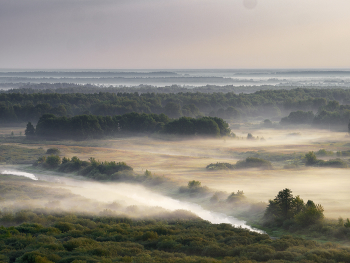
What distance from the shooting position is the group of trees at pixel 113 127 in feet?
297

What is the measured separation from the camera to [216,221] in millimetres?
36125

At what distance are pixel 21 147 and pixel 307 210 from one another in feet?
206

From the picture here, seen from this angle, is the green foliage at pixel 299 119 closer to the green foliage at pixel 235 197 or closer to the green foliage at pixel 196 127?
the green foliage at pixel 196 127

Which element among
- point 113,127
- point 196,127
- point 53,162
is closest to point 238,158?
point 196,127

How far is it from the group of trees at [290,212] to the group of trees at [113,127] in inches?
2130

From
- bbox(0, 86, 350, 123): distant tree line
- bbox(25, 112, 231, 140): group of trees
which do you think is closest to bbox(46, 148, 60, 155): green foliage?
bbox(25, 112, 231, 140): group of trees

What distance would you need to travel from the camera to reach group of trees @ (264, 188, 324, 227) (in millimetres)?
31844

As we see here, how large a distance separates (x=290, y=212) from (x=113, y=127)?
221ft

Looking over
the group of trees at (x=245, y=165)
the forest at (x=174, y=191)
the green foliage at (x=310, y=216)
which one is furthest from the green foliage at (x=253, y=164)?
the green foliage at (x=310, y=216)

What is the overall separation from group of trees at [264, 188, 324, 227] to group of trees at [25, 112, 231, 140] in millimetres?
54111

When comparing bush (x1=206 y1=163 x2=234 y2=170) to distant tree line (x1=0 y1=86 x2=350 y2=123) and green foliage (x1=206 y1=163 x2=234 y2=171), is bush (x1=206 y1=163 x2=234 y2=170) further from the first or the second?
distant tree line (x1=0 y1=86 x2=350 y2=123)

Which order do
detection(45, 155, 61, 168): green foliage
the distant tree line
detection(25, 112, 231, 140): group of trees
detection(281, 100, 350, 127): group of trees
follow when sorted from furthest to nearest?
the distant tree line < detection(281, 100, 350, 127): group of trees < detection(25, 112, 231, 140): group of trees < detection(45, 155, 61, 168): green foliage

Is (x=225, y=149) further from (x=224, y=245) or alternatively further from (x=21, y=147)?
(x=224, y=245)

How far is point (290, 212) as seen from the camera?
34.2 meters
